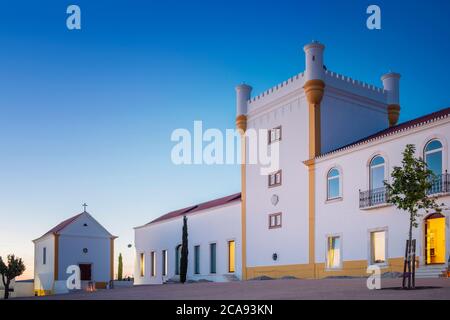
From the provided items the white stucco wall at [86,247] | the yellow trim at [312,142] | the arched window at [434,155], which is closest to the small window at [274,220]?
the yellow trim at [312,142]

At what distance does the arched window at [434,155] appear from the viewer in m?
25.3

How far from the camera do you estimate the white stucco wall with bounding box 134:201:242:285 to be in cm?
4047

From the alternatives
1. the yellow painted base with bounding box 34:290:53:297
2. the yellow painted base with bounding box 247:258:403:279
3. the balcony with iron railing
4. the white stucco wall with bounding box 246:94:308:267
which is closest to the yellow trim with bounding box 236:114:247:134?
the white stucco wall with bounding box 246:94:308:267

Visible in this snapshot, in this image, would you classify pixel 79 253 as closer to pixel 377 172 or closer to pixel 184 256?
pixel 184 256

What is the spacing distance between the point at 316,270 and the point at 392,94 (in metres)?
13.6

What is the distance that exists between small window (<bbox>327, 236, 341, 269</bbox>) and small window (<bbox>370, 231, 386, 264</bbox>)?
95.4 inches

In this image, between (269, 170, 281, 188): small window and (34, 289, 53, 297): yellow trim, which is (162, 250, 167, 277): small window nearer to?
(34, 289, 53, 297): yellow trim

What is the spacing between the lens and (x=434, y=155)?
25.6 meters

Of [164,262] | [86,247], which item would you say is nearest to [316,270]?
[164,262]

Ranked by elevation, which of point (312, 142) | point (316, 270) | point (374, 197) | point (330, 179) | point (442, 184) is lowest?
point (316, 270)

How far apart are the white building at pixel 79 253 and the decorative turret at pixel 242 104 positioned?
49.9ft
